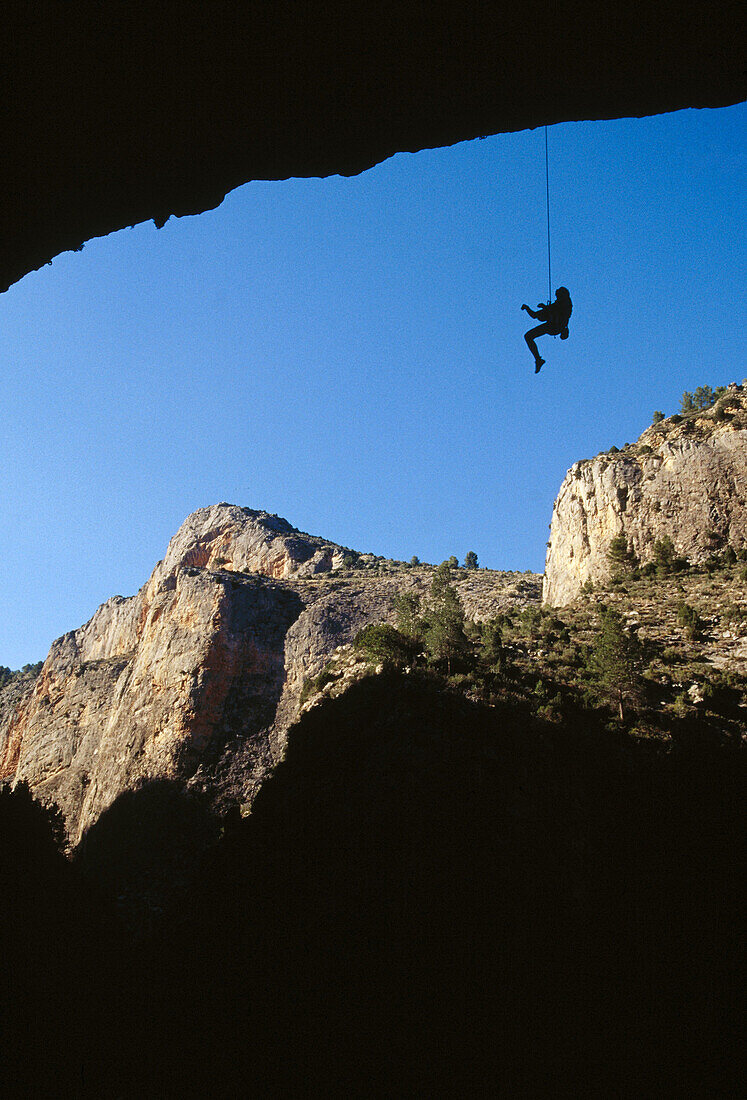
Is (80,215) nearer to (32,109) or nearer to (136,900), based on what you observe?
(32,109)

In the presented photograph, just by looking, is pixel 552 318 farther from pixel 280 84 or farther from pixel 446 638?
pixel 446 638

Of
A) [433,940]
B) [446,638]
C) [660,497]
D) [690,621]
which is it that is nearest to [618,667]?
[690,621]

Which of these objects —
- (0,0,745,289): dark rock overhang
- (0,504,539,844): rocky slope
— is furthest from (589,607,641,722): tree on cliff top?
(0,504,539,844): rocky slope

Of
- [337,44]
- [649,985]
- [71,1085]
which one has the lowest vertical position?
[71,1085]

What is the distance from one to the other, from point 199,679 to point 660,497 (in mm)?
36046

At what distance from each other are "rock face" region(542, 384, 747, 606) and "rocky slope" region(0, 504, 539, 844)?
8.99 m

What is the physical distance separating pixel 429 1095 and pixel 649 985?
5.90 metres

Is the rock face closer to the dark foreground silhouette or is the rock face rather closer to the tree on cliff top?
the tree on cliff top

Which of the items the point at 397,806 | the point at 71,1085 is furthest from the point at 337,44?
the point at 71,1085

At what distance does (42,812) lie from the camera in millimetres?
26469

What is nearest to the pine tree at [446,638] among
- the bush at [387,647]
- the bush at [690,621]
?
the bush at [387,647]

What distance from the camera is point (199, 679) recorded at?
4612 centimetres

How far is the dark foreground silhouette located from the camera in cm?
1370

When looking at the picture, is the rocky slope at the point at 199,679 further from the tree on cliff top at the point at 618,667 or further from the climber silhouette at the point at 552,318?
the climber silhouette at the point at 552,318
